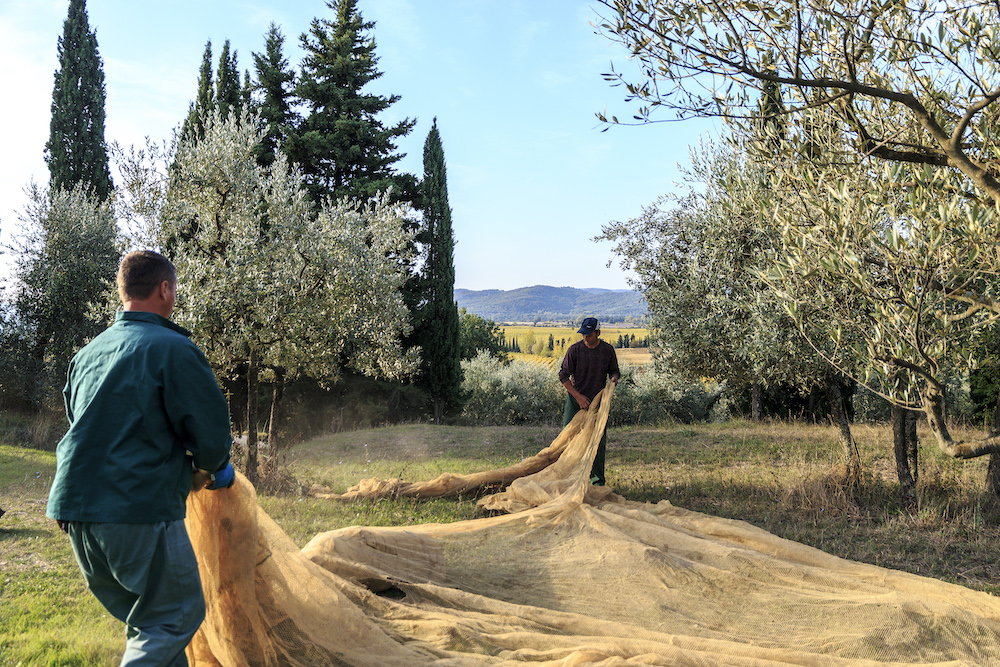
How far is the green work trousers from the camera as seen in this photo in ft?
9.37

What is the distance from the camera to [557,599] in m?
5.23

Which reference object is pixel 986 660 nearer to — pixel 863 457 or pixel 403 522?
pixel 403 522

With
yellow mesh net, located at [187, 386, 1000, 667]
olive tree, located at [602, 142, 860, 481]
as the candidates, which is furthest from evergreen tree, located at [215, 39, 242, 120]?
yellow mesh net, located at [187, 386, 1000, 667]

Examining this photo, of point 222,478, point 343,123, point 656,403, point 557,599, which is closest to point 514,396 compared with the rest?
point 656,403

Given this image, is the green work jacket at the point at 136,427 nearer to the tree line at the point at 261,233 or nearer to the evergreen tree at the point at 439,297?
the tree line at the point at 261,233

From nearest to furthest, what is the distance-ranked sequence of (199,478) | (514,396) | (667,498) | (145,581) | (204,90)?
(145,581), (199,478), (667,498), (204,90), (514,396)

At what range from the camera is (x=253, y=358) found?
10.0 meters

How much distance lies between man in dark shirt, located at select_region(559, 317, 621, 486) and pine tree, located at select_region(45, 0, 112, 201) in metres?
21.1

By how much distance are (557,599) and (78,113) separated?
2638 cm

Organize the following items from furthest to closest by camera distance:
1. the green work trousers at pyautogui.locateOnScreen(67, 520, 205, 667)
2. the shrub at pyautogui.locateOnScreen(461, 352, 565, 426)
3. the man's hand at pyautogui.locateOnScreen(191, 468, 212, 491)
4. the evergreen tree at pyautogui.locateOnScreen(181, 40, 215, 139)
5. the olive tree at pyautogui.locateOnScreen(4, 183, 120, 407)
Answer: the shrub at pyautogui.locateOnScreen(461, 352, 565, 426)
the evergreen tree at pyautogui.locateOnScreen(181, 40, 215, 139)
the olive tree at pyautogui.locateOnScreen(4, 183, 120, 407)
the man's hand at pyautogui.locateOnScreen(191, 468, 212, 491)
the green work trousers at pyautogui.locateOnScreen(67, 520, 205, 667)

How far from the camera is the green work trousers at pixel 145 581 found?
2855mm

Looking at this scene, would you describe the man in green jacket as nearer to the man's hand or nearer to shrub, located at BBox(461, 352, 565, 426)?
the man's hand

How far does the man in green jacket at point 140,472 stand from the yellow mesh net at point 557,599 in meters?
0.75

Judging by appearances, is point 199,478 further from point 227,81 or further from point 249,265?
point 227,81
